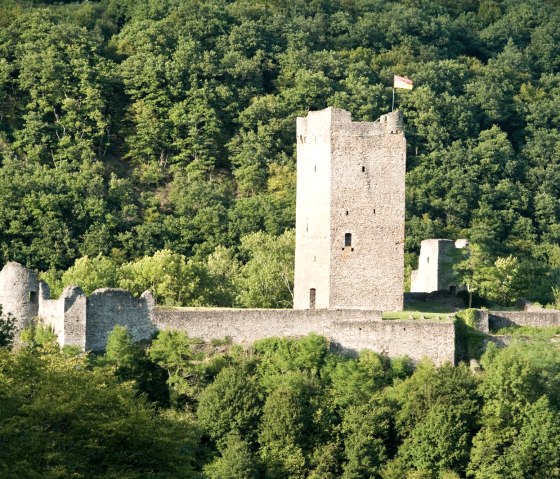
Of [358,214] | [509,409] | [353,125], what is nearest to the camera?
[509,409]

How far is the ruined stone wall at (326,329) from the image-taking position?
6988cm

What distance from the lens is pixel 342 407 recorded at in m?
69.1

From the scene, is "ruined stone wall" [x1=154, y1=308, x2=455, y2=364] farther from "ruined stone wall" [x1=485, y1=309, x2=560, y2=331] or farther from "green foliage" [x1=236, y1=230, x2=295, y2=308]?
"green foliage" [x1=236, y1=230, x2=295, y2=308]

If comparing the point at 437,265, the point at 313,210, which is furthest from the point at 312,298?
the point at 437,265

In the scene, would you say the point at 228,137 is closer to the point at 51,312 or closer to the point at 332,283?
the point at 332,283

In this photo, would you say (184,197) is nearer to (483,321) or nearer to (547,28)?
(483,321)

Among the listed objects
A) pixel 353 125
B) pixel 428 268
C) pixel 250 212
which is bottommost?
pixel 428 268

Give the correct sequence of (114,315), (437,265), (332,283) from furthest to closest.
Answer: (437,265) < (332,283) < (114,315)

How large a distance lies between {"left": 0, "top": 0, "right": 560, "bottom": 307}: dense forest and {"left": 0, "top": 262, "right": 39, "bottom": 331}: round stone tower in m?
6.12

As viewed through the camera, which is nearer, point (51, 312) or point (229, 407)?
point (229, 407)

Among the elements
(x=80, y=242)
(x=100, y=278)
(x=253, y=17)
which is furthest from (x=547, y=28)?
(x=100, y=278)

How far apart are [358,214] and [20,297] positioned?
11.9 metres

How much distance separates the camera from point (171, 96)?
107875 mm

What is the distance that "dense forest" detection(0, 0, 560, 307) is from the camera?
90500 millimetres
